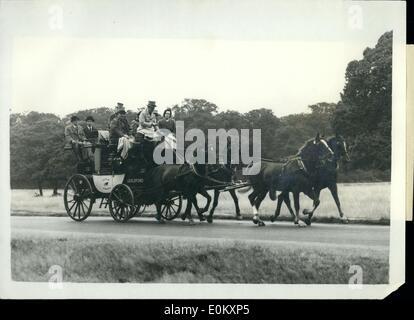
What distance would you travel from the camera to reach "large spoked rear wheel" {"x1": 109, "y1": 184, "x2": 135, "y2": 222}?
400 inches

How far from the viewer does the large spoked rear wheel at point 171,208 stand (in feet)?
33.3

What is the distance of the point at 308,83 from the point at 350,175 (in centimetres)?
138

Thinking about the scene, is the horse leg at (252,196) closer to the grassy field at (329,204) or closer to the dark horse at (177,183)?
the grassy field at (329,204)

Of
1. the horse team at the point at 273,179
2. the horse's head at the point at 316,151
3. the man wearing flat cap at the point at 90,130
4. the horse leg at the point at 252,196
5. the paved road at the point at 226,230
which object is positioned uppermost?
the man wearing flat cap at the point at 90,130

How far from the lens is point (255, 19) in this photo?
9.94 metres

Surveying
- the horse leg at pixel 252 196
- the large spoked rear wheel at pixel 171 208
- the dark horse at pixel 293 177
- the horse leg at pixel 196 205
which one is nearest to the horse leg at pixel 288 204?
the dark horse at pixel 293 177

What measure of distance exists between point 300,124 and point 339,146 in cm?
62

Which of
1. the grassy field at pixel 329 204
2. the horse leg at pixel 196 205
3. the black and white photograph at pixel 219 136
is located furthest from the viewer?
the horse leg at pixel 196 205

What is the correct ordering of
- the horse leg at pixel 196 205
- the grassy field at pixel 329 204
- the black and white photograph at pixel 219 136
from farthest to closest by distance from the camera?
the horse leg at pixel 196 205
the grassy field at pixel 329 204
the black and white photograph at pixel 219 136

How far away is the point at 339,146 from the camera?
33.0 feet

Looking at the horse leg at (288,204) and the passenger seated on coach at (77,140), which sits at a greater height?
the passenger seated on coach at (77,140)

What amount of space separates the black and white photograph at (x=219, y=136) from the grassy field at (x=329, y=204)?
0.06ft

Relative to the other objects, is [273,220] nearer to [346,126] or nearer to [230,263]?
[230,263]
